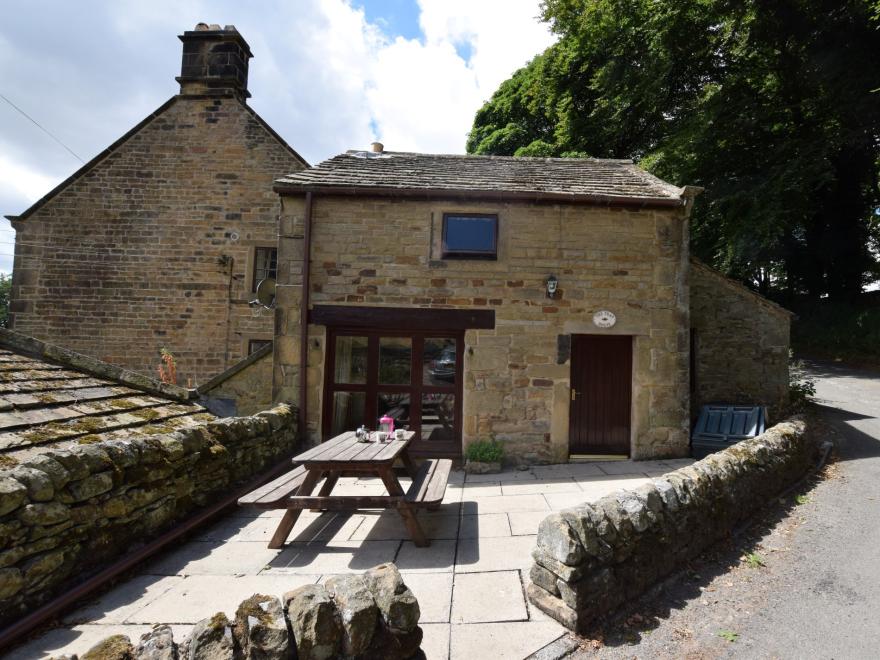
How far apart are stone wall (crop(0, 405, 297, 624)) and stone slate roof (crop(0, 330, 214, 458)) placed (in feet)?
1.66

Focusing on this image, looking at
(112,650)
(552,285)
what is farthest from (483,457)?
(112,650)

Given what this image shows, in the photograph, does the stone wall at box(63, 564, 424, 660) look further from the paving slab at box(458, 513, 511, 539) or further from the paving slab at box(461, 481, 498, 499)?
the paving slab at box(461, 481, 498, 499)

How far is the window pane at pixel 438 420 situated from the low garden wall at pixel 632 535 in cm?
383

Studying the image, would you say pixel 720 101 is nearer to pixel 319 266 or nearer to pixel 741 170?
pixel 741 170

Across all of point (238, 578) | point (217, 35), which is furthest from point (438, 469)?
point (217, 35)

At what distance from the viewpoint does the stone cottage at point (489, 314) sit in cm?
752

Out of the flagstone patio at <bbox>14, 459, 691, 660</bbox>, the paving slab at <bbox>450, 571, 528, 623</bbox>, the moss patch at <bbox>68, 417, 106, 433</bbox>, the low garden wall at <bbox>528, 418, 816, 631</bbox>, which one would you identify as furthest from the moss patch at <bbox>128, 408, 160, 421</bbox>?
the low garden wall at <bbox>528, 418, 816, 631</bbox>

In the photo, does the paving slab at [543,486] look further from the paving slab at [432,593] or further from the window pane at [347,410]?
the window pane at [347,410]

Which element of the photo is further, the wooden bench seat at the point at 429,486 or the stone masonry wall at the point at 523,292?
the stone masonry wall at the point at 523,292

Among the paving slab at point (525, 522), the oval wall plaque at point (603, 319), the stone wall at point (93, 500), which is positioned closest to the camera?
the stone wall at point (93, 500)

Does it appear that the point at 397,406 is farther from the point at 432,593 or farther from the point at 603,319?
the point at 432,593

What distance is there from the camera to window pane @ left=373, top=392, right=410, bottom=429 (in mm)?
7738

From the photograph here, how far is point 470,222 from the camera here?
7758mm

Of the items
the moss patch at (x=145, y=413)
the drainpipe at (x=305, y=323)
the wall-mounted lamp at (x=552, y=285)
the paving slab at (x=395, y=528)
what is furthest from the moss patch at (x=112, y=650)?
the wall-mounted lamp at (x=552, y=285)
